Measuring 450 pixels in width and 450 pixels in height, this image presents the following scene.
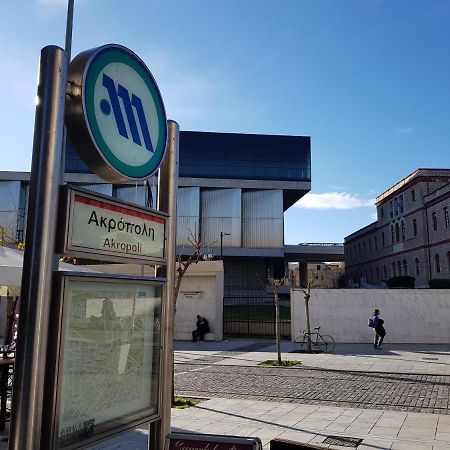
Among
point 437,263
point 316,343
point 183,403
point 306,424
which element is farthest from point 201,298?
point 437,263

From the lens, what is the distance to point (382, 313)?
22.2 meters

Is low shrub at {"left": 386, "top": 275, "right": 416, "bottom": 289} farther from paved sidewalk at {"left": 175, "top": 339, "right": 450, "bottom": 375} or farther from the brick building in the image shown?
paved sidewalk at {"left": 175, "top": 339, "right": 450, "bottom": 375}

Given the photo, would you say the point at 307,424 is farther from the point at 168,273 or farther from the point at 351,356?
the point at 351,356

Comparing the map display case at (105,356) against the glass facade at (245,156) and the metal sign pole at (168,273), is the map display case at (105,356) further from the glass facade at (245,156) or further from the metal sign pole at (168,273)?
the glass facade at (245,156)

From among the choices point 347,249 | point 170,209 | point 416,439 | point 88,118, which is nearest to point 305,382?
point 416,439

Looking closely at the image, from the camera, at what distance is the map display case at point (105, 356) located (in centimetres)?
304

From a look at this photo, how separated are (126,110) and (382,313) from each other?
68.7 ft

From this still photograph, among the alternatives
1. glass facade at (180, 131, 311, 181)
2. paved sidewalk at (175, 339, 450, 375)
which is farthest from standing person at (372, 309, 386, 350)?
glass facade at (180, 131, 311, 181)

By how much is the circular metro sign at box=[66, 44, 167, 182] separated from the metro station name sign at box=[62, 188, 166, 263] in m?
0.29

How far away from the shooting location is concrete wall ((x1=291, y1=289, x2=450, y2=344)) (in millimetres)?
21812

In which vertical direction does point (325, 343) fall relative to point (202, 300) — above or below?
below

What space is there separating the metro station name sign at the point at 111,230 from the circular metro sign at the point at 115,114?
0.29 m

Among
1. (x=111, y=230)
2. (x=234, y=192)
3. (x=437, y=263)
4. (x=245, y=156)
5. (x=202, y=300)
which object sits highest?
(x=245, y=156)

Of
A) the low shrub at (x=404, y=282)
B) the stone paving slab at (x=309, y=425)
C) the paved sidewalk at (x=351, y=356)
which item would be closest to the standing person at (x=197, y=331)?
the paved sidewalk at (x=351, y=356)
